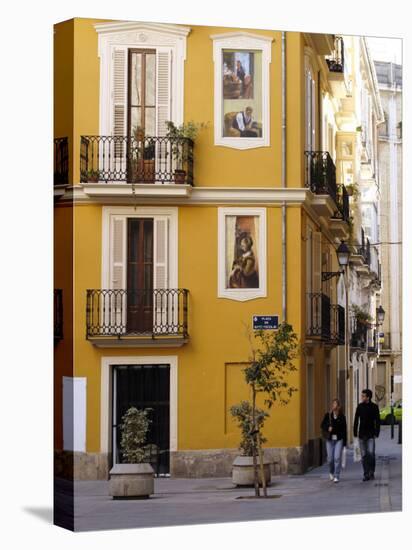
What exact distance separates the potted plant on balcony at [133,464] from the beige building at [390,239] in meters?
3.09

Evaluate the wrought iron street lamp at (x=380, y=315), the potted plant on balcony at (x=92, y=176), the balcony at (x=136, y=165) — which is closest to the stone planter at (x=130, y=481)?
the balcony at (x=136, y=165)

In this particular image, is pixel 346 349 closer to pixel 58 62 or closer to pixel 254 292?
pixel 254 292

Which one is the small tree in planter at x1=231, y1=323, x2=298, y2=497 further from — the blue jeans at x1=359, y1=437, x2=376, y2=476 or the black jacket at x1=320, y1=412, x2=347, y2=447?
the blue jeans at x1=359, y1=437, x2=376, y2=476

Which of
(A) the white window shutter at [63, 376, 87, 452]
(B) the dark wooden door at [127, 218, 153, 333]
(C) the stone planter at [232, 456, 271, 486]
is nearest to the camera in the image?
(A) the white window shutter at [63, 376, 87, 452]

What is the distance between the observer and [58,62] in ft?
53.1

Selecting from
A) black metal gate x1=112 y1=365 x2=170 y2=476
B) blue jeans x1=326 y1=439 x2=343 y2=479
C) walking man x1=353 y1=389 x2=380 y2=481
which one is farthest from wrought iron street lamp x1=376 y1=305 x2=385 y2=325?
black metal gate x1=112 y1=365 x2=170 y2=476

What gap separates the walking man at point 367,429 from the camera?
687 inches

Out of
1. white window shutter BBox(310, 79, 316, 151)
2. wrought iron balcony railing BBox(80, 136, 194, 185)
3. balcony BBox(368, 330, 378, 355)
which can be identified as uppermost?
white window shutter BBox(310, 79, 316, 151)

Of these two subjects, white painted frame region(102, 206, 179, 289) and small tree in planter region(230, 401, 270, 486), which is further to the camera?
small tree in planter region(230, 401, 270, 486)

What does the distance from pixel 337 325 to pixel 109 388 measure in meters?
2.82

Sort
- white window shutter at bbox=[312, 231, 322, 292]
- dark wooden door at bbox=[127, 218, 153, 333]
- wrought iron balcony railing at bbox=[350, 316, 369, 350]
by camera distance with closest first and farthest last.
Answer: dark wooden door at bbox=[127, 218, 153, 333] < white window shutter at bbox=[312, 231, 322, 292] < wrought iron balcony railing at bbox=[350, 316, 369, 350]

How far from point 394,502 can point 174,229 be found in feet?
12.9

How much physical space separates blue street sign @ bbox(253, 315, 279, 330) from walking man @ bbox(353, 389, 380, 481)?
1.62 m

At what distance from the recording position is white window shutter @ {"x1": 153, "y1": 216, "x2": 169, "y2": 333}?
640 inches
